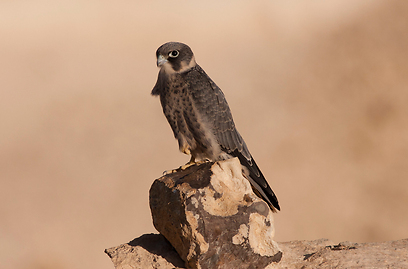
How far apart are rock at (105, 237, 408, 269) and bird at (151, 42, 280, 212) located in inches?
25.3

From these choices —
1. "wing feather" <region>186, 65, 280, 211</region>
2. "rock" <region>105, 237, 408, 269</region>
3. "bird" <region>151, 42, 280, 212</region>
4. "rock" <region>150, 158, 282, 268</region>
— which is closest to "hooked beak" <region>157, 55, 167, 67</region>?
"bird" <region>151, 42, 280, 212</region>

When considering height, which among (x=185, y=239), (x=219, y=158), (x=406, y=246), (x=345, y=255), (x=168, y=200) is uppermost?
(x=219, y=158)

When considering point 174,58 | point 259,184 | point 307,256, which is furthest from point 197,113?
point 307,256

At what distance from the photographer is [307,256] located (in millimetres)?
3961

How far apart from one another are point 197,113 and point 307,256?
1.97 m

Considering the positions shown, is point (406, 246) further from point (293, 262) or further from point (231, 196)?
point (231, 196)

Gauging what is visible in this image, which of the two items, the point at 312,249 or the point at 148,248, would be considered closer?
the point at 148,248

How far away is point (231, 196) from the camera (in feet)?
11.6

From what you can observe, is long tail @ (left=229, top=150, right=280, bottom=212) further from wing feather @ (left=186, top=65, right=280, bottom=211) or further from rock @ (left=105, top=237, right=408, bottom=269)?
rock @ (left=105, top=237, right=408, bottom=269)

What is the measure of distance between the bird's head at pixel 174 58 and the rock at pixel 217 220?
3.90 feet

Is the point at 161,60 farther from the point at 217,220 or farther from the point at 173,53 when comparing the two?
the point at 217,220

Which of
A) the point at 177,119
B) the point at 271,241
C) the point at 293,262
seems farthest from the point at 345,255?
the point at 177,119

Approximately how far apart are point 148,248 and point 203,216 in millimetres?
1016

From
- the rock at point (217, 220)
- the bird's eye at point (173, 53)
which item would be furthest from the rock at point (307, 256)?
the bird's eye at point (173, 53)
